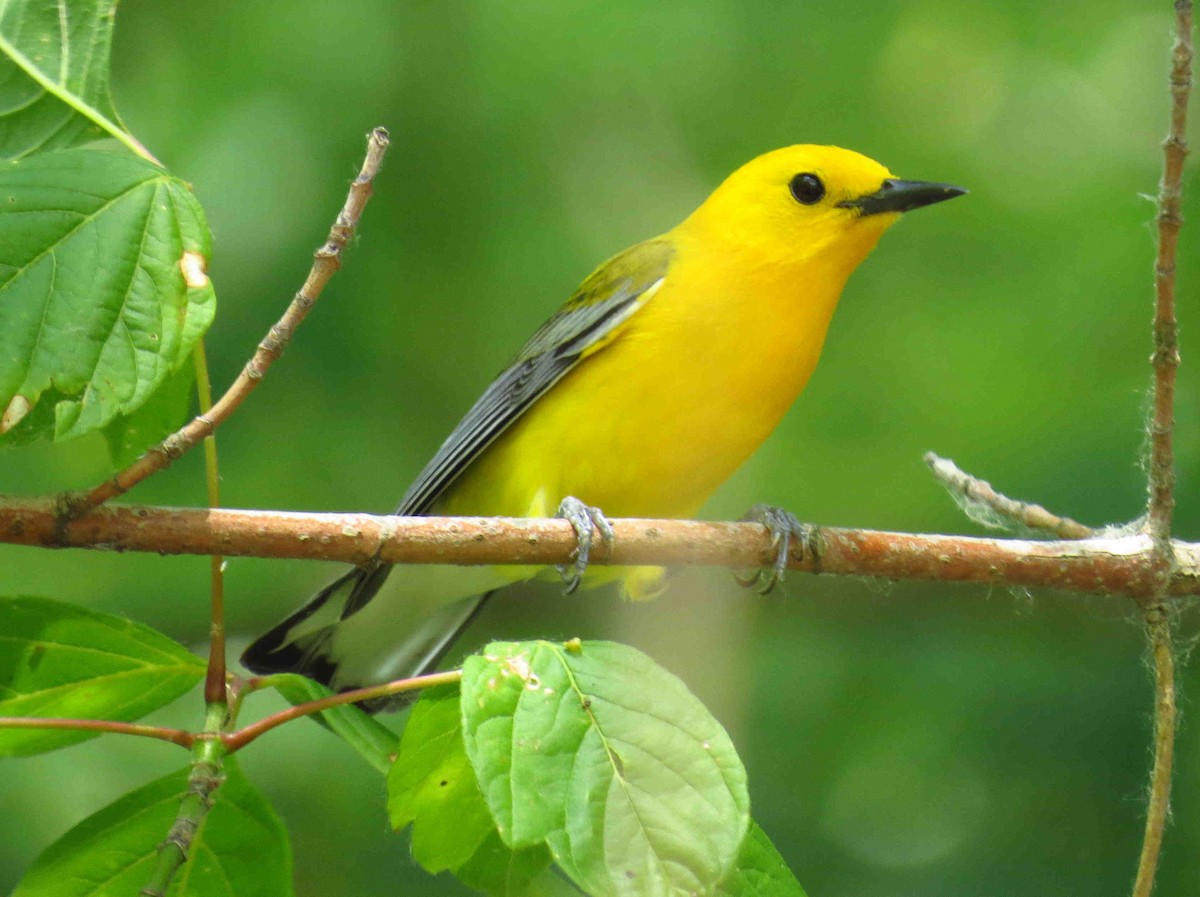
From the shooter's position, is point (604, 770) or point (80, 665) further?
point (80, 665)

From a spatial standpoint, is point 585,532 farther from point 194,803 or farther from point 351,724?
point 194,803

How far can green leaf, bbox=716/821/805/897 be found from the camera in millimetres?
1912

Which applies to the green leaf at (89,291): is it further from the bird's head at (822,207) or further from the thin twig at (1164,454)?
the bird's head at (822,207)

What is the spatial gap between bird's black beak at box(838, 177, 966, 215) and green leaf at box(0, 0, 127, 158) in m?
2.03

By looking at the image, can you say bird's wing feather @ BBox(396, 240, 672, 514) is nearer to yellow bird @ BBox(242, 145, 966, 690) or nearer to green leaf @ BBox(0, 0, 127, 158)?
yellow bird @ BBox(242, 145, 966, 690)

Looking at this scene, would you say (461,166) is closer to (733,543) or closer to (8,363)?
(733,543)

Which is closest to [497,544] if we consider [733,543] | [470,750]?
[733,543]

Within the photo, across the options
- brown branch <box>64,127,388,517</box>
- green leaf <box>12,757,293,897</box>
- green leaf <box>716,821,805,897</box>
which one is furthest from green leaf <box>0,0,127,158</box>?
green leaf <box>716,821,805,897</box>

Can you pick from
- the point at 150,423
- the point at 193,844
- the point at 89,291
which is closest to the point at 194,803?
the point at 193,844

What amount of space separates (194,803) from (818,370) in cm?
386

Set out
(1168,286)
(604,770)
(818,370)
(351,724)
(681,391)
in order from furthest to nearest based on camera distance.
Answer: (818,370), (681,391), (1168,286), (351,724), (604,770)

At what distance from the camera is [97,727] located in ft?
6.53

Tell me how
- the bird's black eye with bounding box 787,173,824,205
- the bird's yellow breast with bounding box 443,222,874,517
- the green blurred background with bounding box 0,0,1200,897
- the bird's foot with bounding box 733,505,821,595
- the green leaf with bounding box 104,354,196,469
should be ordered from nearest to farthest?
the green leaf with bounding box 104,354,196,469
the bird's foot with bounding box 733,505,821,595
the bird's yellow breast with bounding box 443,222,874,517
the bird's black eye with bounding box 787,173,824,205
the green blurred background with bounding box 0,0,1200,897

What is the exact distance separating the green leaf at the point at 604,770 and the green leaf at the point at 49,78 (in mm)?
1182
